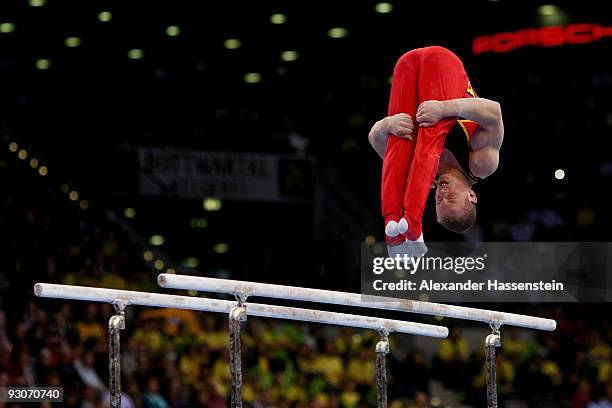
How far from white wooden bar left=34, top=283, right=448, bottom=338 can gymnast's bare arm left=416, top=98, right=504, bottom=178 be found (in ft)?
3.91

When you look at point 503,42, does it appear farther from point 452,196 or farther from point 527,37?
point 452,196

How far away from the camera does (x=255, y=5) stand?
14617 millimetres

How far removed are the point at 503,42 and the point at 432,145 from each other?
5.27 meters

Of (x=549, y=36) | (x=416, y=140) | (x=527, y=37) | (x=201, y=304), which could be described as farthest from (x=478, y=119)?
(x=549, y=36)

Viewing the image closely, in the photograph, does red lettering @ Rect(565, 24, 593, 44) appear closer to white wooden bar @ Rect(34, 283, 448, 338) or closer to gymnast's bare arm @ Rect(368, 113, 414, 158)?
gymnast's bare arm @ Rect(368, 113, 414, 158)

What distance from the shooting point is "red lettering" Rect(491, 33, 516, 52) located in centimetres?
1188

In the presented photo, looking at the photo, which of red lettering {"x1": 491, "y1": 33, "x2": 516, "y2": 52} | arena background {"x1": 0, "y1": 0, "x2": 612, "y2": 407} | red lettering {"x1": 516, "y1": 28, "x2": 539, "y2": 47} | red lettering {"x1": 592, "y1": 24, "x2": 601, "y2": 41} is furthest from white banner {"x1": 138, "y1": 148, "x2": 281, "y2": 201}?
red lettering {"x1": 592, "y1": 24, "x2": 601, "y2": 41}

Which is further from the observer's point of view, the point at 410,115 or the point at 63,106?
the point at 63,106

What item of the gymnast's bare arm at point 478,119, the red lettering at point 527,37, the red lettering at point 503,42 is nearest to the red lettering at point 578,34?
the red lettering at point 527,37

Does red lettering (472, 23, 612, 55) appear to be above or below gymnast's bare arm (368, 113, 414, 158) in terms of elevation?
above

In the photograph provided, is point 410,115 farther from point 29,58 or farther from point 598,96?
point 29,58

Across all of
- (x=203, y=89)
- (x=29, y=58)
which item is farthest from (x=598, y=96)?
(x=29, y=58)

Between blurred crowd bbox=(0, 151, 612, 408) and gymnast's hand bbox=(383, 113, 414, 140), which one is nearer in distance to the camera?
gymnast's hand bbox=(383, 113, 414, 140)

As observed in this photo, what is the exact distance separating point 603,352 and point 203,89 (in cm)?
672
